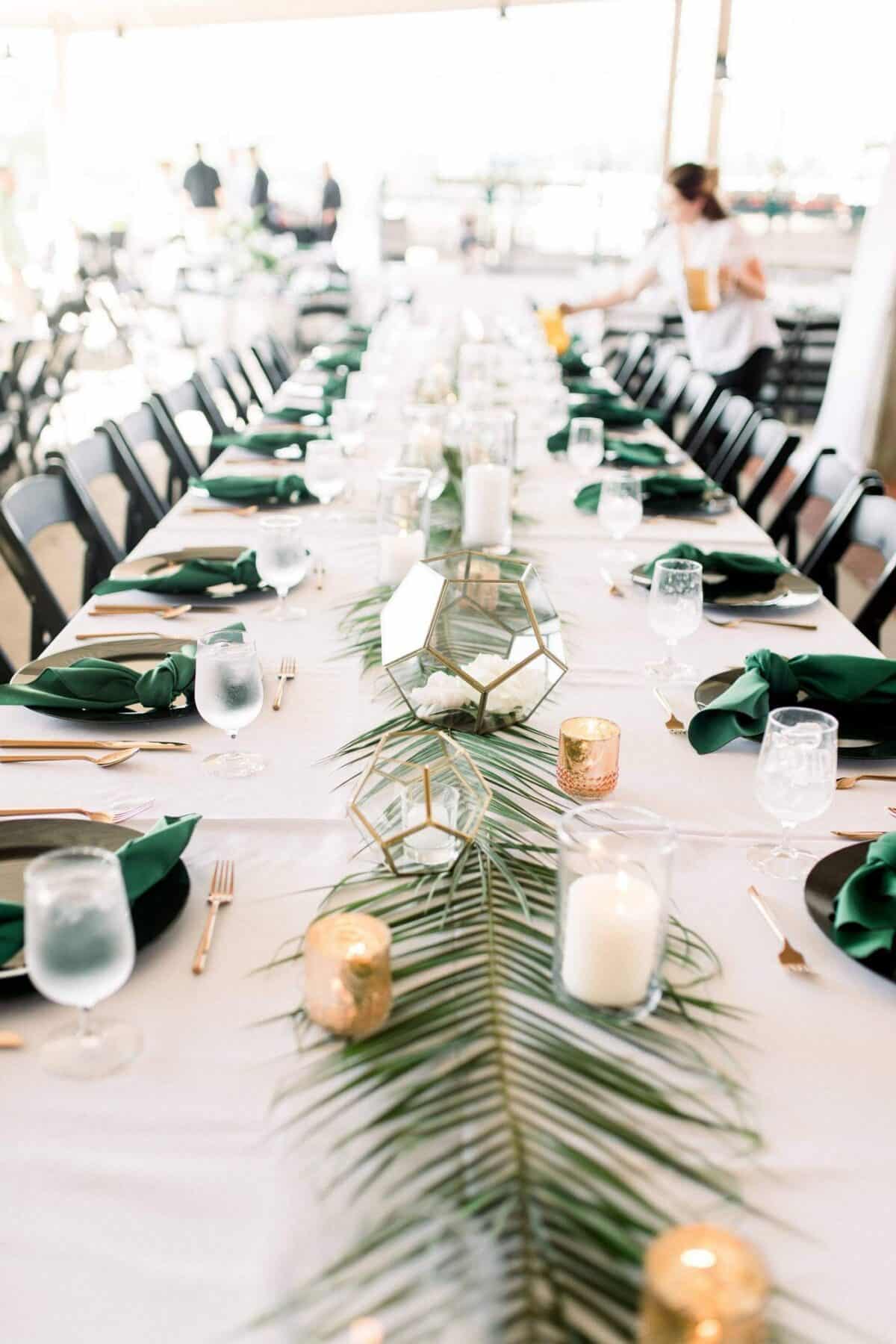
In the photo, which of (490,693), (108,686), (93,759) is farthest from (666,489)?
(93,759)

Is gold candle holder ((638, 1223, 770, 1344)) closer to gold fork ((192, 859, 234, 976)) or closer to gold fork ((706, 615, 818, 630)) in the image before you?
gold fork ((192, 859, 234, 976))

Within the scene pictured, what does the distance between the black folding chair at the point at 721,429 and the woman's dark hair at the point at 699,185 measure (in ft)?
2.57

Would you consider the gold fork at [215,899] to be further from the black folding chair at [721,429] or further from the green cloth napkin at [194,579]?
the black folding chair at [721,429]

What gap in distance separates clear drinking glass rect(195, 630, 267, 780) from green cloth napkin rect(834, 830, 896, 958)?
66 centimetres

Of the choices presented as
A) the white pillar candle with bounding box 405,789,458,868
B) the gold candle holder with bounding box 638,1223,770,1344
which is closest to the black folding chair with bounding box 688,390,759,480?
the white pillar candle with bounding box 405,789,458,868

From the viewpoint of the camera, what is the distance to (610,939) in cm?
97

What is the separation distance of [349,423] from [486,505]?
0.82 m

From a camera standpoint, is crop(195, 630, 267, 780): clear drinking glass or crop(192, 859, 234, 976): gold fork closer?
crop(192, 859, 234, 976): gold fork

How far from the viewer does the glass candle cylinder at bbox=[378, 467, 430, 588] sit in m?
2.07

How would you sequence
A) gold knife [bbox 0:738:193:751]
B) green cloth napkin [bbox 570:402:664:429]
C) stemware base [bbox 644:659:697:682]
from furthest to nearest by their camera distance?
1. green cloth napkin [bbox 570:402:664:429]
2. stemware base [bbox 644:659:697:682]
3. gold knife [bbox 0:738:193:751]

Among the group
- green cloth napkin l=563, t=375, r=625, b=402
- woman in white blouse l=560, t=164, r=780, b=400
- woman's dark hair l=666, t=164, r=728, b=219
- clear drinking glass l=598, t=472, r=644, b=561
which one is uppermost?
woman's dark hair l=666, t=164, r=728, b=219

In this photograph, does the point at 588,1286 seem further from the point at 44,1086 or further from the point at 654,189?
the point at 654,189

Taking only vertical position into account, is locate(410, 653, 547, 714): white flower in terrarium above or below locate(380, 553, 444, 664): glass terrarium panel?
below

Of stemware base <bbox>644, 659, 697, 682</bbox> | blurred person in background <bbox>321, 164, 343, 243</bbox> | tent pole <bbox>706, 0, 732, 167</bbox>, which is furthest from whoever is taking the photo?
blurred person in background <bbox>321, 164, 343, 243</bbox>
